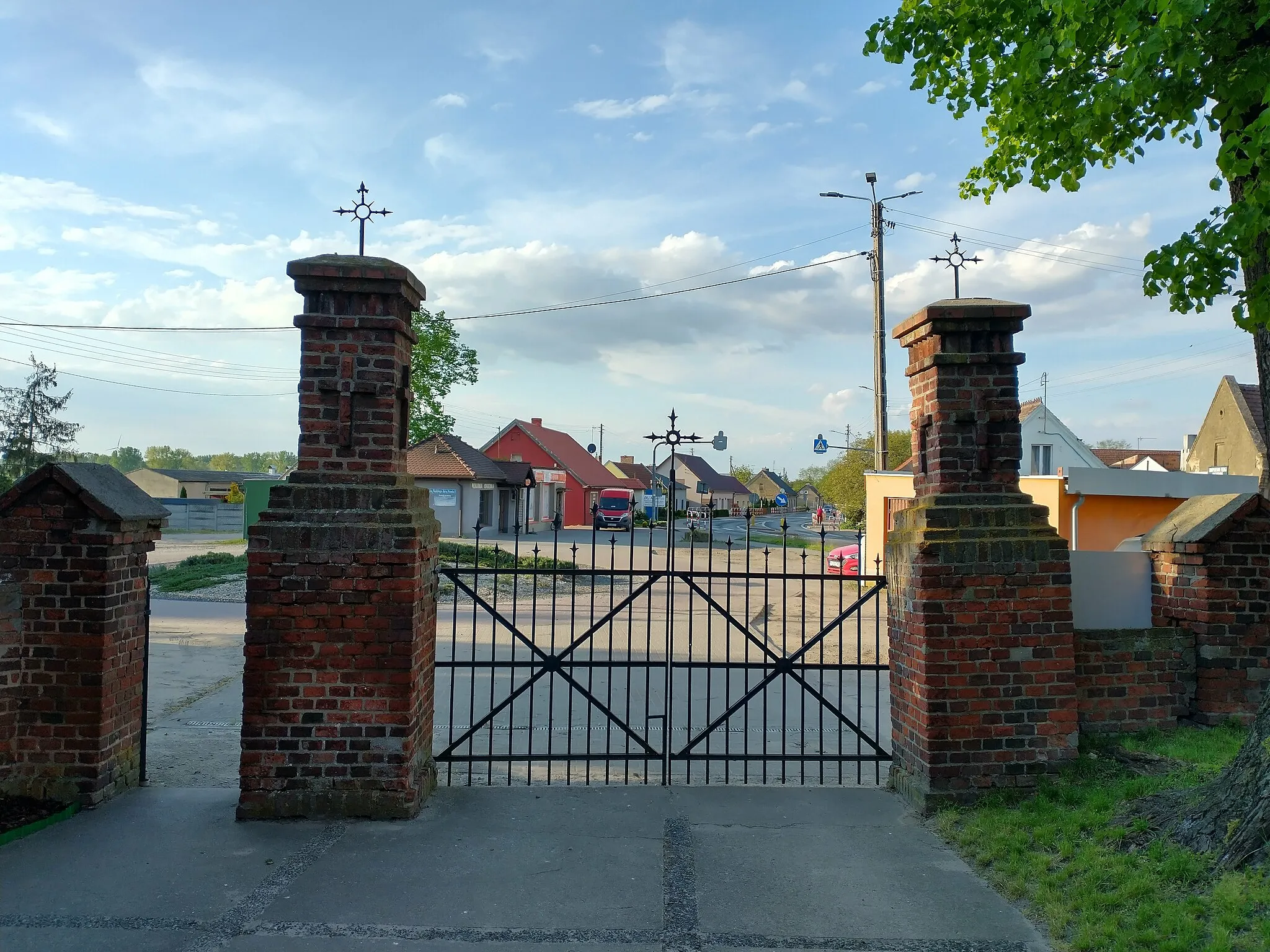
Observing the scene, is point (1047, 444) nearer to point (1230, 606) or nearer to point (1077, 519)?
point (1077, 519)

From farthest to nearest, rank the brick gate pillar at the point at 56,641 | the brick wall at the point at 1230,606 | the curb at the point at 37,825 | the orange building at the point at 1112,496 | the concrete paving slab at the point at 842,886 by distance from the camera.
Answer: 1. the orange building at the point at 1112,496
2. the brick wall at the point at 1230,606
3. the brick gate pillar at the point at 56,641
4. the curb at the point at 37,825
5. the concrete paving slab at the point at 842,886

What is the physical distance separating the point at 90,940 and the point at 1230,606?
669 centimetres

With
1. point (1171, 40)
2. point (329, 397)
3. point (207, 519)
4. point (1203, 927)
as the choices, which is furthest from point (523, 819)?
point (207, 519)

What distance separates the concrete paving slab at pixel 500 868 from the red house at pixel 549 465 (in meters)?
40.5

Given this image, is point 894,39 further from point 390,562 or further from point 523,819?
point 523,819

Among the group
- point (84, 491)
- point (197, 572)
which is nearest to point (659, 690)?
point (84, 491)

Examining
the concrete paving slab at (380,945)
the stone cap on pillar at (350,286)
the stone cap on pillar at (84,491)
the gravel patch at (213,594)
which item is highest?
the stone cap on pillar at (350,286)

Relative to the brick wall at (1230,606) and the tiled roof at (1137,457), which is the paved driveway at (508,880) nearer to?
the brick wall at (1230,606)

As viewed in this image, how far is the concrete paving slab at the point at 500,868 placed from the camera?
3.81 meters

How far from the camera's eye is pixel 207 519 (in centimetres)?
4841

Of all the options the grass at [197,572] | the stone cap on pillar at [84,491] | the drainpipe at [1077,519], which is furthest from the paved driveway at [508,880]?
the grass at [197,572]

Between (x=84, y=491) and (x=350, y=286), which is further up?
(x=350, y=286)

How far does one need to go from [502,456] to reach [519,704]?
134 ft

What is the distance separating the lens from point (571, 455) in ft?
179
